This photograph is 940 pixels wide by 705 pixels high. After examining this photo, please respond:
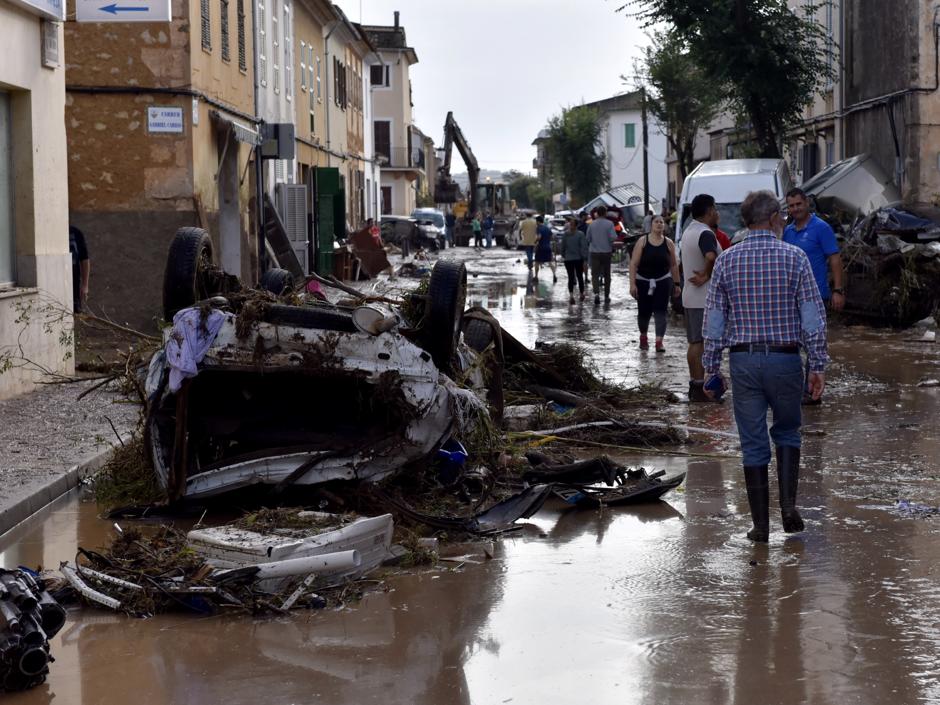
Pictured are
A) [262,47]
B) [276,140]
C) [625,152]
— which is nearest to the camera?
[276,140]

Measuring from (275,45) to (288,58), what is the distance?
210 centimetres

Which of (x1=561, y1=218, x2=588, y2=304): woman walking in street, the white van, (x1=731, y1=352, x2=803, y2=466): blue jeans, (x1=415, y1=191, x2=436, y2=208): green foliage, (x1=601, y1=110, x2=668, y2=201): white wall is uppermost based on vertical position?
(x1=601, y1=110, x2=668, y2=201): white wall

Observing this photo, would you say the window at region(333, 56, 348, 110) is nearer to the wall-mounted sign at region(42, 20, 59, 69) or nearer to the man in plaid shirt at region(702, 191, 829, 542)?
the wall-mounted sign at region(42, 20, 59, 69)

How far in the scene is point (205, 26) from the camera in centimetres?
2159

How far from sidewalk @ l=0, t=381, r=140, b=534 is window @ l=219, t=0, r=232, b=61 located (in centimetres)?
1172

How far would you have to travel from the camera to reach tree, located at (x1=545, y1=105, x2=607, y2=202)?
92250 millimetres

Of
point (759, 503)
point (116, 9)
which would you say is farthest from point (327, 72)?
point (759, 503)

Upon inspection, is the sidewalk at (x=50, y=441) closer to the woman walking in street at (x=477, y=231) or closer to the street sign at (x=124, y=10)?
the street sign at (x=124, y=10)

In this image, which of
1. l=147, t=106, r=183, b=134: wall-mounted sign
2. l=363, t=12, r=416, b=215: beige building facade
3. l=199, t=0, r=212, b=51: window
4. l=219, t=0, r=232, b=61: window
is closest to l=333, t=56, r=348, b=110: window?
l=219, t=0, r=232, b=61: window

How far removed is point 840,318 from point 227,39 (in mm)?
11450

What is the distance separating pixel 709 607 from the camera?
5.65 metres

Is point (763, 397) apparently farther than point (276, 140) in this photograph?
No

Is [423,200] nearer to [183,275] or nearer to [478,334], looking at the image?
[478,334]

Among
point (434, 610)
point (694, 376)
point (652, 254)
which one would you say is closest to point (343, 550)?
point (434, 610)
